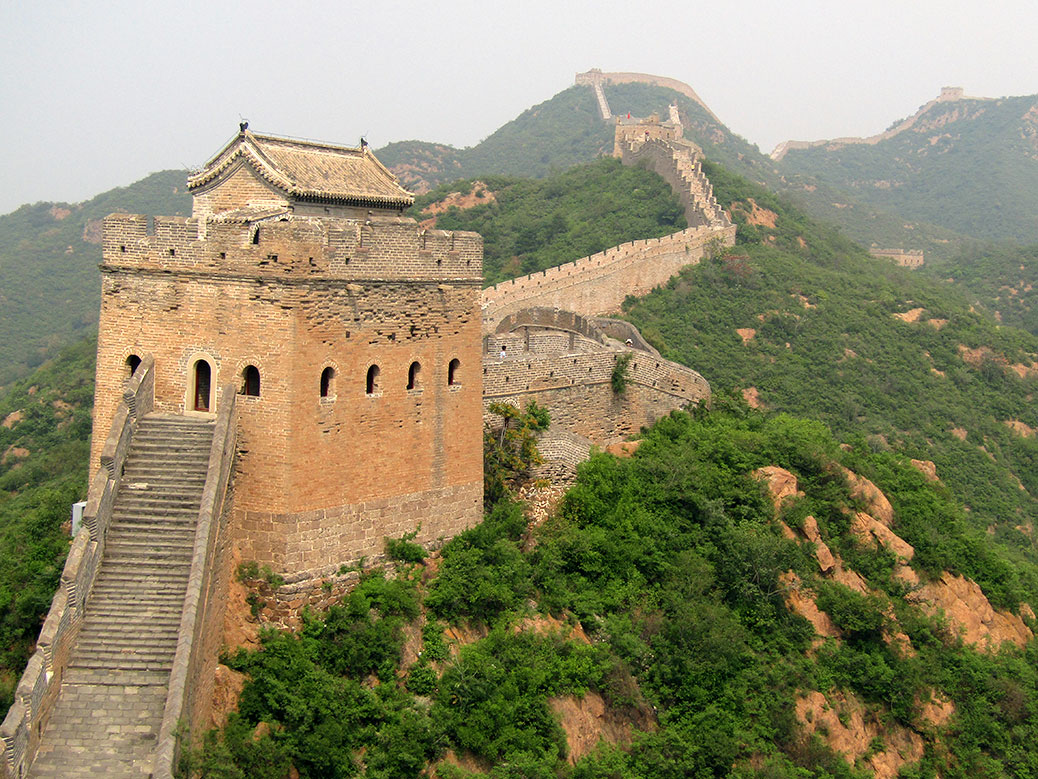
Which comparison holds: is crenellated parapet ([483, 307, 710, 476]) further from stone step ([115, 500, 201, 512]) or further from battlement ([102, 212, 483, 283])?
stone step ([115, 500, 201, 512])

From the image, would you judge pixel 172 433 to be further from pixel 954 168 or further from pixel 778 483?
pixel 954 168

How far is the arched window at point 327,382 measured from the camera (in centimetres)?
1281

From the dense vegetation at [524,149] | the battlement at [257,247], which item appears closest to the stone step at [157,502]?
the battlement at [257,247]

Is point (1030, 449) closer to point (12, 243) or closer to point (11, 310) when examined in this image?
point (11, 310)

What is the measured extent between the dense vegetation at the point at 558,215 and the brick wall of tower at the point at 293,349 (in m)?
31.1

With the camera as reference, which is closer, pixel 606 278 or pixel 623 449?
pixel 623 449

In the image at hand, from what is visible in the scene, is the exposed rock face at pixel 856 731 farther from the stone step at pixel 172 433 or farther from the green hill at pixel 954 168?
the green hill at pixel 954 168

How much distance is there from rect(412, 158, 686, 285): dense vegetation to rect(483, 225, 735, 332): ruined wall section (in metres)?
3.00

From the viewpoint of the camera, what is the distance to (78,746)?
9906mm

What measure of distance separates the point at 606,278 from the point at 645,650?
89.3 feet

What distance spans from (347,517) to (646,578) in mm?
5254

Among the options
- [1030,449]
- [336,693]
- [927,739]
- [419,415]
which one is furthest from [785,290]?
[336,693]

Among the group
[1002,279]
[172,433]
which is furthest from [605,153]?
[172,433]

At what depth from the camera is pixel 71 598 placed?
10.6 metres
